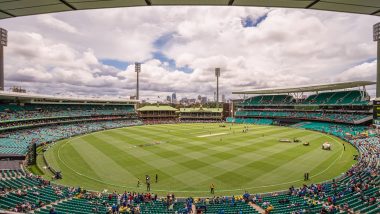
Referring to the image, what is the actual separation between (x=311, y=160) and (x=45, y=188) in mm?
33955

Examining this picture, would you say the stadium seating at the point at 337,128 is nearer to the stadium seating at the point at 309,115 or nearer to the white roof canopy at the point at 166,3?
the stadium seating at the point at 309,115

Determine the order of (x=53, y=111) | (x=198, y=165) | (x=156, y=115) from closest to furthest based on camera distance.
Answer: (x=198, y=165) < (x=53, y=111) < (x=156, y=115)

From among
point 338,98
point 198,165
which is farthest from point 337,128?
point 198,165

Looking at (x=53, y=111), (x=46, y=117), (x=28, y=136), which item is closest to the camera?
(x=28, y=136)

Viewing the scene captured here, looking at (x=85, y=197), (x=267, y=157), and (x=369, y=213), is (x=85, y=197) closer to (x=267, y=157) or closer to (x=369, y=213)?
(x=369, y=213)

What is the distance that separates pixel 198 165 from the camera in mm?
29141

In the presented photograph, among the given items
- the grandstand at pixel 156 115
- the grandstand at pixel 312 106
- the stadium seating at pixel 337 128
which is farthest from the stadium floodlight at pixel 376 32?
the grandstand at pixel 156 115

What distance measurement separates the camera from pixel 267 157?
107ft

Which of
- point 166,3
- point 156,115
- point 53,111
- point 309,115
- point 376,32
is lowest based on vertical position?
point 156,115

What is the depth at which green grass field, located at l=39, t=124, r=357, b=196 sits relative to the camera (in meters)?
22.9

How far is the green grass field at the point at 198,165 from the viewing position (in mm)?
22922

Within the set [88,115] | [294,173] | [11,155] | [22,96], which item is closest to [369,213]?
[294,173]

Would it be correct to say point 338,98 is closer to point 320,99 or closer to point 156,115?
point 320,99

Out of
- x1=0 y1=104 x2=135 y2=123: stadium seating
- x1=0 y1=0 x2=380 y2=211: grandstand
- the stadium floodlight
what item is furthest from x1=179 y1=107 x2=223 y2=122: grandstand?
the stadium floodlight
